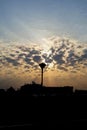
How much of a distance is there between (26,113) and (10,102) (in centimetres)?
185

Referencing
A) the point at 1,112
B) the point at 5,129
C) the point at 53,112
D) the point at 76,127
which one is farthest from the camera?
the point at 53,112

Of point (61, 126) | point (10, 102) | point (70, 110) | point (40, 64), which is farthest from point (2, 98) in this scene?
point (61, 126)

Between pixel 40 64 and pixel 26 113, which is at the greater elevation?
pixel 40 64

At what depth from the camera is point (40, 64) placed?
1030 inches

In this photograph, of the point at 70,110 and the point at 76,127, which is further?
the point at 70,110

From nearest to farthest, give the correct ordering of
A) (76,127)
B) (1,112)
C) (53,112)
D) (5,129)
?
1. (5,129)
2. (76,127)
3. (1,112)
4. (53,112)

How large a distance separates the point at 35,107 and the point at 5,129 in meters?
9.66

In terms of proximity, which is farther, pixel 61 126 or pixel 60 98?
pixel 60 98

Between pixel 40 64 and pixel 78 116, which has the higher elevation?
pixel 40 64

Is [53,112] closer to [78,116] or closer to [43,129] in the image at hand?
[78,116]

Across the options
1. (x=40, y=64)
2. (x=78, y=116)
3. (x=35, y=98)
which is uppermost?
(x=40, y=64)

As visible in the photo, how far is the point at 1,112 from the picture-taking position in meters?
24.9

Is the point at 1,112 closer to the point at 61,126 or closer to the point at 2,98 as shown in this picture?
the point at 2,98

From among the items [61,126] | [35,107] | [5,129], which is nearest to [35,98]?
[35,107]
